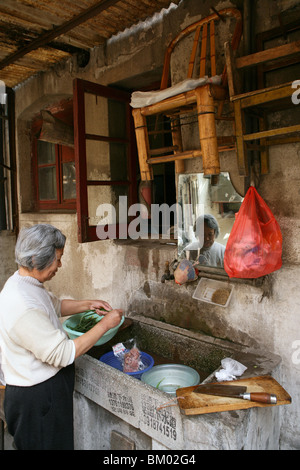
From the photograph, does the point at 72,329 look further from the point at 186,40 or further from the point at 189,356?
the point at 186,40

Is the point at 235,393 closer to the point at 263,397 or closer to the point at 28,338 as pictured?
the point at 263,397

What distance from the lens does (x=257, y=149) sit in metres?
2.50

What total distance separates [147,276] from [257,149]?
1818 mm

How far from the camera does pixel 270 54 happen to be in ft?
6.76

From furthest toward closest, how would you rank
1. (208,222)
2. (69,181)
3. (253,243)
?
(69,181) < (208,222) < (253,243)

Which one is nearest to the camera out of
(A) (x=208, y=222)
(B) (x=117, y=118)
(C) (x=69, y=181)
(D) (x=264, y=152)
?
(D) (x=264, y=152)

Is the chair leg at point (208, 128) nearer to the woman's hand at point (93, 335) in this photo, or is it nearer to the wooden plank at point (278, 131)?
the wooden plank at point (278, 131)

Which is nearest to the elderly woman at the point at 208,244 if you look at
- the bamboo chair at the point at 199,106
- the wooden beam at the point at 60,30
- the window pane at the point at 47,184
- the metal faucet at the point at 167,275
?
the metal faucet at the point at 167,275

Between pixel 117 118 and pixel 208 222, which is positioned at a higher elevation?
pixel 117 118

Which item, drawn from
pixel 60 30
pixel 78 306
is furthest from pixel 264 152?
pixel 60 30

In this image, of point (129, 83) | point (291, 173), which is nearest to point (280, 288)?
point (291, 173)

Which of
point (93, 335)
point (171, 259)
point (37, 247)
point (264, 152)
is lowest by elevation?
point (93, 335)

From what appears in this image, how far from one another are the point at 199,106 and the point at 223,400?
6.39 ft
